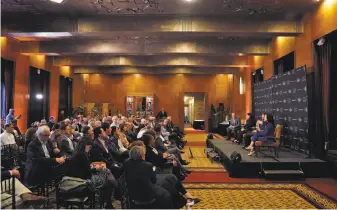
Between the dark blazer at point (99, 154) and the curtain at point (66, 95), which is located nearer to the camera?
the dark blazer at point (99, 154)

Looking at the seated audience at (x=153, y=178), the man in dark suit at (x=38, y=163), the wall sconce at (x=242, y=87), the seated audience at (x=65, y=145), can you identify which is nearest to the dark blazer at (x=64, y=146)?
the seated audience at (x=65, y=145)

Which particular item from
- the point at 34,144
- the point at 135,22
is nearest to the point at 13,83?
the point at 135,22

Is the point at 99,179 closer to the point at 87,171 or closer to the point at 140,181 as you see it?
the point at 87,171

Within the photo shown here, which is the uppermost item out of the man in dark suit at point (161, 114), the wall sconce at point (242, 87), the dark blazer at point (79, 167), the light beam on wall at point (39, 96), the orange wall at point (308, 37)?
the orange wall at point (308, 37)

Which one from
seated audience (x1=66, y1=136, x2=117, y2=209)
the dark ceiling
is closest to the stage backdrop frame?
the dark ceiling

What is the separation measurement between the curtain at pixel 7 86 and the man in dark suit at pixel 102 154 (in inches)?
292

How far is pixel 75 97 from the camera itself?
20734 millimetres

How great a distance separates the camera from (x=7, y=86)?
11.8 m

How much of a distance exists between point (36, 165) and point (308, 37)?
7826mm

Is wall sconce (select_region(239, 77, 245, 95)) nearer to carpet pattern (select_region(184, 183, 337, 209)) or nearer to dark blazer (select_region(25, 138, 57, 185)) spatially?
carpet pattern (select_region(184, 183, 337, 209))

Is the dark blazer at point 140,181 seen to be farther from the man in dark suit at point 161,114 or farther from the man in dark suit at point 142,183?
the man in dark suit at point 161,114

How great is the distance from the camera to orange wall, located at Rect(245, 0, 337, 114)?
766 cm

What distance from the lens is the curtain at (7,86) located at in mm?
11516

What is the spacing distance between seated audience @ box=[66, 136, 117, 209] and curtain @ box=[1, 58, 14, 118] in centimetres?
830
